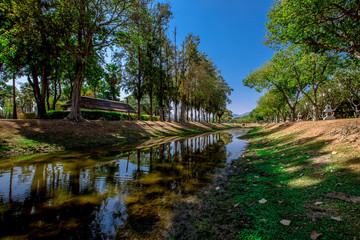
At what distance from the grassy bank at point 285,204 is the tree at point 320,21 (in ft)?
24.6

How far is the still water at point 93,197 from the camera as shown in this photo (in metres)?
3.15

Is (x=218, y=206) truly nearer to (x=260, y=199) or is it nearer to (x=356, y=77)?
(x=260, y=199)

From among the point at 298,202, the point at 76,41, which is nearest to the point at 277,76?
the point at 298,202

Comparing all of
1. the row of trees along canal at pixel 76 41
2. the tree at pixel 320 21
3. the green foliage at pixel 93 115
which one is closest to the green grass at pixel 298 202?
the tree at pixel 320 21

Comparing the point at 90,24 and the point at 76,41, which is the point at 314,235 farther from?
the point at 76,41

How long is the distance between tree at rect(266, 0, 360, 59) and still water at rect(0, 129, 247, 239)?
10.1 m

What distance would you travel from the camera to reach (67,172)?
674cm

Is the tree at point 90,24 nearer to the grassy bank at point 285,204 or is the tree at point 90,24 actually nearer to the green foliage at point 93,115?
the green foliage at point 93,115

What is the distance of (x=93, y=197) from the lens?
4.54 metres

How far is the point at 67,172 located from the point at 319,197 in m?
8.95

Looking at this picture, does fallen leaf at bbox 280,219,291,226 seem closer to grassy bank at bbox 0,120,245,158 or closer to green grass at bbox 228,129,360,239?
green grass at bbox 228,129,360,239

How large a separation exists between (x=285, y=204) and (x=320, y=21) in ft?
39.9

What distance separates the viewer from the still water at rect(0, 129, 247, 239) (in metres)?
3.15

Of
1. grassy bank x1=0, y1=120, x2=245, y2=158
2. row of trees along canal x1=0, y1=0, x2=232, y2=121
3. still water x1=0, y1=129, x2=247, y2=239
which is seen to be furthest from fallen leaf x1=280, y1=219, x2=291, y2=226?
row of trees along canal x1=0, y1=0, x2=232, y2=121
